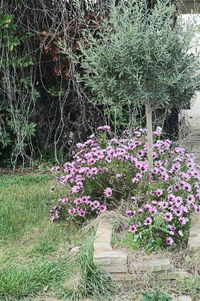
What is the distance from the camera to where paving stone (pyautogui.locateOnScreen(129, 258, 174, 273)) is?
2958 millimetres

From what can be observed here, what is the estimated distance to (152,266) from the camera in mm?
2967

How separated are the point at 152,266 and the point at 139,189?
771 millimetres

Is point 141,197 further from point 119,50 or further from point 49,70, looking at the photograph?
point 49,70

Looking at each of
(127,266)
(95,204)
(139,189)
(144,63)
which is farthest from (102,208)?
(144,63)

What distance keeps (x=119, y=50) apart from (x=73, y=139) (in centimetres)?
274

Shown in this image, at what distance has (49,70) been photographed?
611cm

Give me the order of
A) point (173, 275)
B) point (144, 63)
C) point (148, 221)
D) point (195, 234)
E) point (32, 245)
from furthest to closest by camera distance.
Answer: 1. point (32, 245)
2. point (144, 63)
3. point (195, 234)
4. point (148, 221)
5. point (173, 275)

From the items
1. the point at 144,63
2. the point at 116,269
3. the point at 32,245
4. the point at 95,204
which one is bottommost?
the point at 32,245

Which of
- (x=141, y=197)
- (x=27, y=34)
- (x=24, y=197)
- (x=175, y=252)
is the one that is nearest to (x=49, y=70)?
(x=27, y=34)

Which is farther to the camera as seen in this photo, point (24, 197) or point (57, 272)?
point (24, 197)

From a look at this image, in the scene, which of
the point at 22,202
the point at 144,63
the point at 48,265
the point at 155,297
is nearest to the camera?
the point at 155,297

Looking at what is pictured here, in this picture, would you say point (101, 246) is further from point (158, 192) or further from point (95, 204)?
point (95, 204)

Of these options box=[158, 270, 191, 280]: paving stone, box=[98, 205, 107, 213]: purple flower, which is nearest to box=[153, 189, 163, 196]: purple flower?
box=[98, 205, 107, 213]: purple flower

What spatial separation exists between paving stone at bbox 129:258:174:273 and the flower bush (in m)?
0.20
